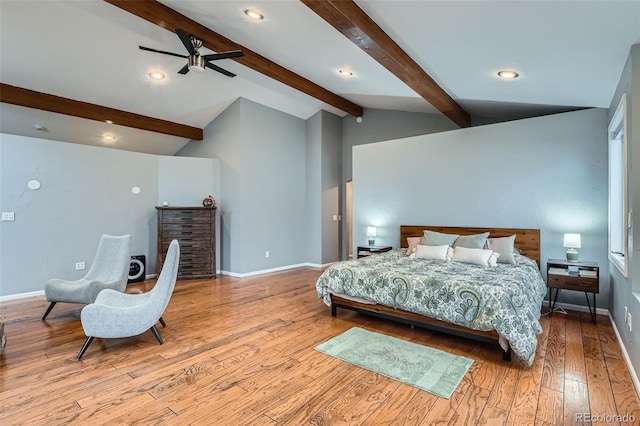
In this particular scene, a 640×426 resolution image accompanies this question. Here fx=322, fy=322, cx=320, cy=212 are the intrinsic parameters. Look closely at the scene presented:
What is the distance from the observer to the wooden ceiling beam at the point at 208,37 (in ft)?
11.6

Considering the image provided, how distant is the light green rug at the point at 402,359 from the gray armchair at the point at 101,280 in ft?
9.22

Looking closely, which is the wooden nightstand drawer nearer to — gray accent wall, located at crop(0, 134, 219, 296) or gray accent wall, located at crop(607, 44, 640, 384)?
gray accent wall, located at crop(607, 44, 640, 384)

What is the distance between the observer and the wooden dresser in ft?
20.3

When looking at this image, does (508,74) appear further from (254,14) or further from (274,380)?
(274,380)

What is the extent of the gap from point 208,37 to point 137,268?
4276 millimetres

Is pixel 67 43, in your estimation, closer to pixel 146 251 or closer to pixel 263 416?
pixel 146 251

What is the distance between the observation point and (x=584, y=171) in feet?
14.0

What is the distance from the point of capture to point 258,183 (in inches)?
267

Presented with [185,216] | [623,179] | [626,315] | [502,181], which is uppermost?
[502,181]

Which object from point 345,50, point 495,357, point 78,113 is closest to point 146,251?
point 78,113

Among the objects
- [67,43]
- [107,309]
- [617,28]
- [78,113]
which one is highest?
[67,43]

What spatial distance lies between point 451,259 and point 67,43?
19.3 ft

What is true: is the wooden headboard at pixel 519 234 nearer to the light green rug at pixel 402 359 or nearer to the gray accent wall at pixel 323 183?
the light green rug at pixel 402 359

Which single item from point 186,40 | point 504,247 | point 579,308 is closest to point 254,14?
point 186,40
